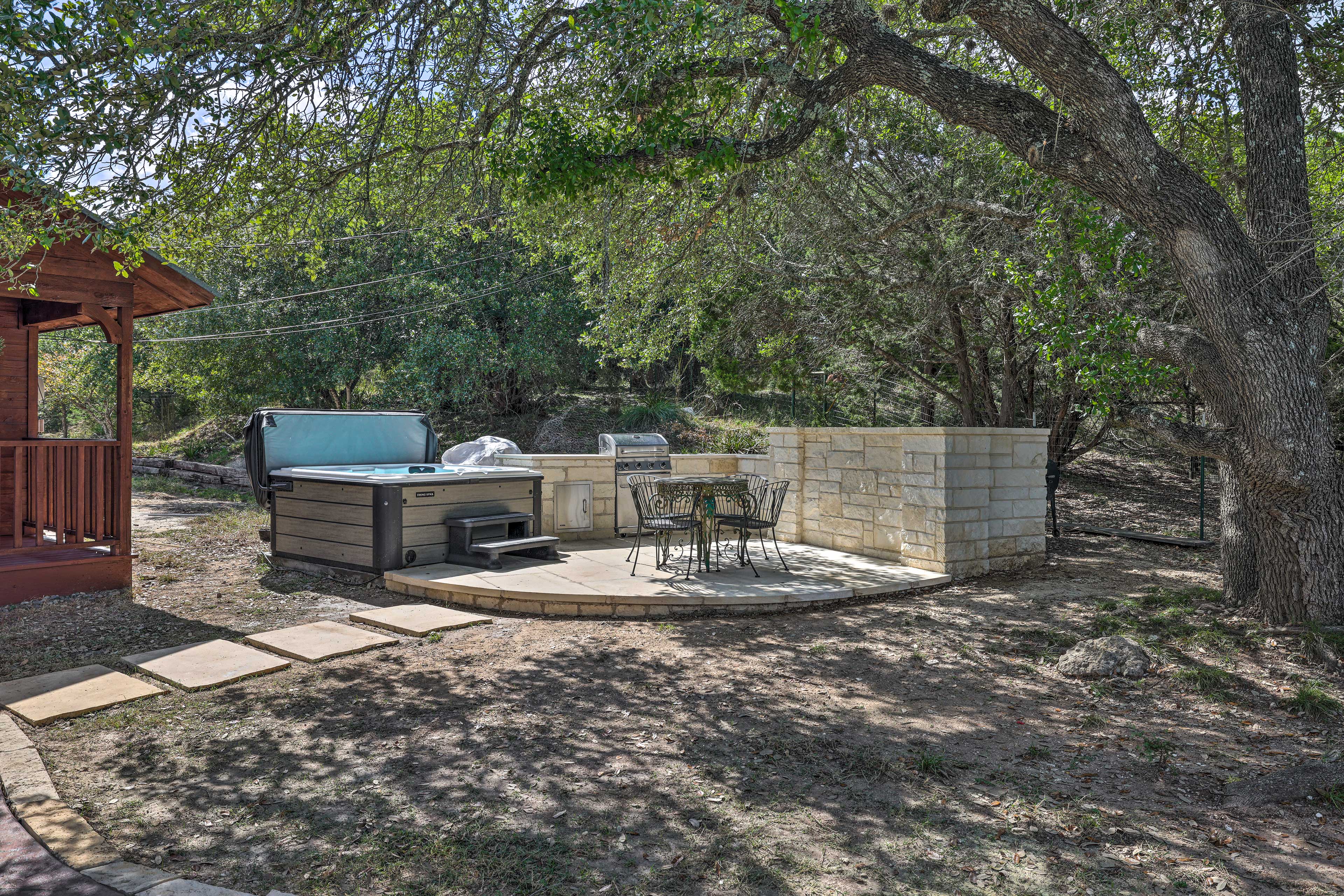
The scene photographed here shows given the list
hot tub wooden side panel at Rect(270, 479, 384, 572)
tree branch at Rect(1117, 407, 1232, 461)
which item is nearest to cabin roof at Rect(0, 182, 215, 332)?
hot tub wooden side panel at Rect(270, 479, 384, 572)

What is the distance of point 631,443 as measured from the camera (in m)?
9.82

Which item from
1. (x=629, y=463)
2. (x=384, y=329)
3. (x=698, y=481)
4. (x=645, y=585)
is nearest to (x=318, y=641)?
(x=645, y=585)

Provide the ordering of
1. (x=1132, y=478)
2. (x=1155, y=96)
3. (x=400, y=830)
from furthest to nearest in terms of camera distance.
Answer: (x=1132, y=478)
(x=1155, y=96)
(x=400, y=830)

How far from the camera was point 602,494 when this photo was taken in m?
9.66

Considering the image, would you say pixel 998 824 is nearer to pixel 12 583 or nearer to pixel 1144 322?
pixel 1144 322

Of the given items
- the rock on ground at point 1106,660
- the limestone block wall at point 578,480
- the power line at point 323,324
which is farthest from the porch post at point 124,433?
the power line at point 323,324

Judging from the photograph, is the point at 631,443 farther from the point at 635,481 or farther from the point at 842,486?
the point at 842,486

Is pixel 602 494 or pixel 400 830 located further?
pixel 602 494

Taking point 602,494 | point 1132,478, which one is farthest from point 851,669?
point 1132,478

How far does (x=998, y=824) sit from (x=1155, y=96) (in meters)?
7.03

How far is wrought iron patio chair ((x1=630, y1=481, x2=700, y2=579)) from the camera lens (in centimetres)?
711

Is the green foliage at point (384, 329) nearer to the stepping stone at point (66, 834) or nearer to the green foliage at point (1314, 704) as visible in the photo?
the stepping stone at point (66, 834)

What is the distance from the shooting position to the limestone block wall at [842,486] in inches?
313

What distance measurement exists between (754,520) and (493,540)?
2.51 m
